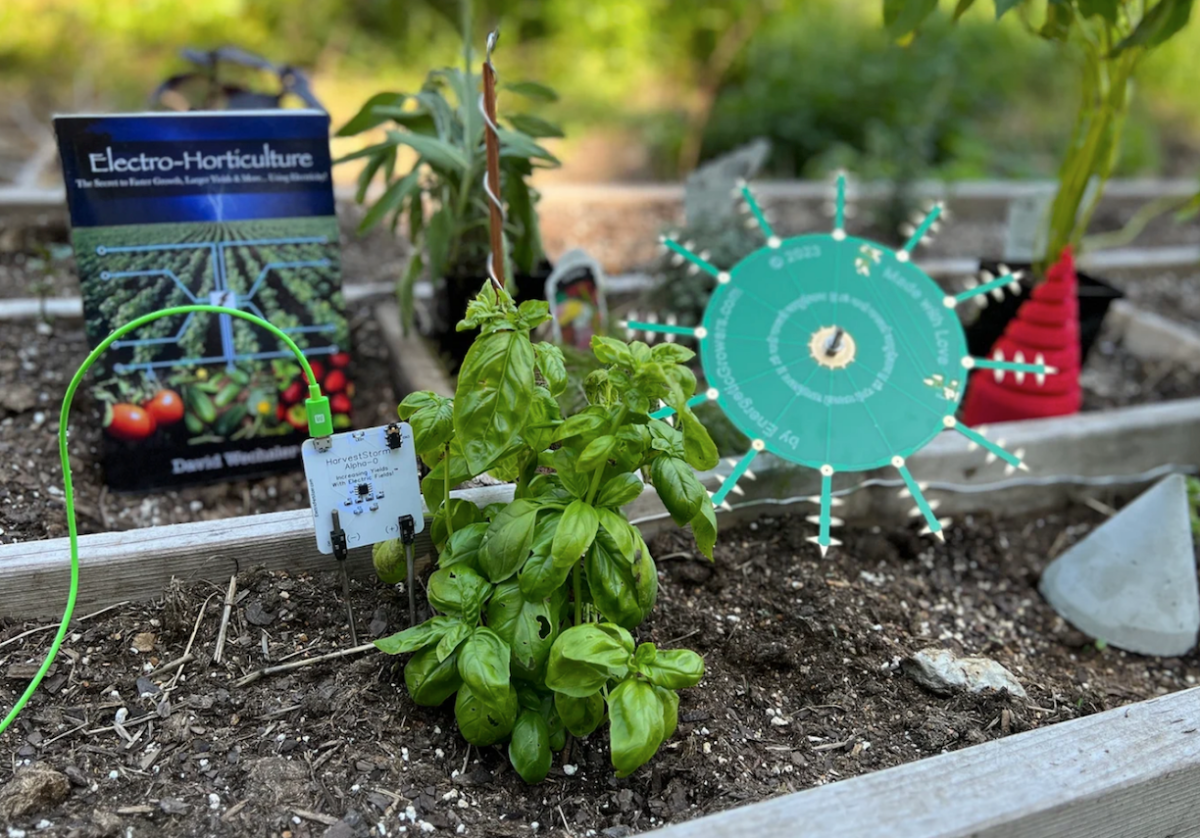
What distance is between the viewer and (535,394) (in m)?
1.26

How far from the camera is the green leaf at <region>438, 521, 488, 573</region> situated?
1311 millimetres

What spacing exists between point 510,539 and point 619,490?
0.15 metres

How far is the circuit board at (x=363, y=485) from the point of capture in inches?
53.1

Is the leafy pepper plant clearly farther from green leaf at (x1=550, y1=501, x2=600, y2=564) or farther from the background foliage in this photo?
the background foliage

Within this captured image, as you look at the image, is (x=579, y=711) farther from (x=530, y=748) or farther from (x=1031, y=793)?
(x=1031, y=793)

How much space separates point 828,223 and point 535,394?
2525 millimetres

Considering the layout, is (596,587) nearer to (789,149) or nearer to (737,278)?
(737,278)

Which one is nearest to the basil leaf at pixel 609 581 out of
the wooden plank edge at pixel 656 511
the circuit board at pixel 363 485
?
the circuit board at pixel 363 485

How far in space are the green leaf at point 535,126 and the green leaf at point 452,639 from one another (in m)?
1.25

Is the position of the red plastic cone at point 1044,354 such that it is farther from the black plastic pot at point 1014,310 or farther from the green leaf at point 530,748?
the green leaf at point 530,748

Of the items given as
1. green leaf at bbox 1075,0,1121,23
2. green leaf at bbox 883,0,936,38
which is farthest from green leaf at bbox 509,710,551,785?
green leaf at bbox 1075,0,1121,23

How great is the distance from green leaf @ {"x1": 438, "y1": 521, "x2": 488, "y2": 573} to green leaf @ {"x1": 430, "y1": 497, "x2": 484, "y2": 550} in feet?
0.17

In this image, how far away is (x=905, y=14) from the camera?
6.74ft

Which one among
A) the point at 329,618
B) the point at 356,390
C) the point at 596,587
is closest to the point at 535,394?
the point at 596,587
